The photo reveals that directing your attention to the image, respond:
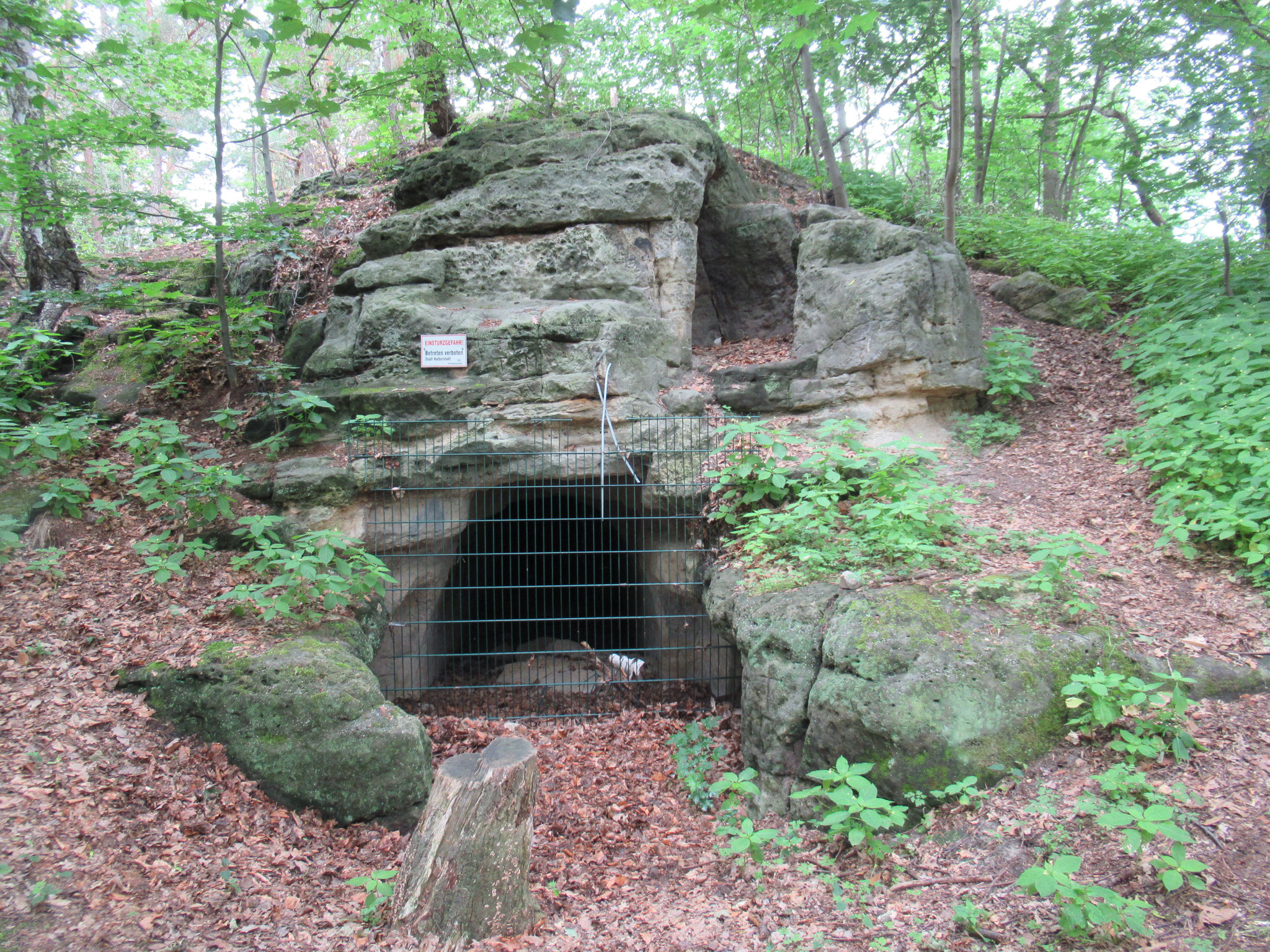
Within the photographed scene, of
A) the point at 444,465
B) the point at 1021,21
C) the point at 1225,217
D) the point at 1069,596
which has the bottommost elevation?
the point at 1069,596

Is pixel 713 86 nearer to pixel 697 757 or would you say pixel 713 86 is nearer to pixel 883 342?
pixel 883 342

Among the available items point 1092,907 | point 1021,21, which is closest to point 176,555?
point 1092,907

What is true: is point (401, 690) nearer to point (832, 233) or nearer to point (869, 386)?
point (869, 386)

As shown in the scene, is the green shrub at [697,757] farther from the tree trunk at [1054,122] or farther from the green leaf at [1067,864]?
the tree trunk at [1054,122]

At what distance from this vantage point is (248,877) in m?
3.23

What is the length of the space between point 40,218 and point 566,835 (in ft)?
22.6

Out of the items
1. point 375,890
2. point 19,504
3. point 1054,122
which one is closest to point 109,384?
point 19,504

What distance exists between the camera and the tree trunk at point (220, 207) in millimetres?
5840

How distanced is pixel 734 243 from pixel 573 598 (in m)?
5.18

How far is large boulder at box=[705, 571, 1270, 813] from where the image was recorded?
3.46m

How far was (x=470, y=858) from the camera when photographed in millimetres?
2957

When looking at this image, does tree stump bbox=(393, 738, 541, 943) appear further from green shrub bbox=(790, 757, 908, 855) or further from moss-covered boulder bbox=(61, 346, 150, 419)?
moss-covered boulder bbox=(61, 346, 150, 419)

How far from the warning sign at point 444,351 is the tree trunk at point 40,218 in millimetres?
3264

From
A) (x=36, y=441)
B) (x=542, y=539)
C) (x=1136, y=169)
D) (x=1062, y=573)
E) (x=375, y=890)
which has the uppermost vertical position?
(x=1136, y=169)
